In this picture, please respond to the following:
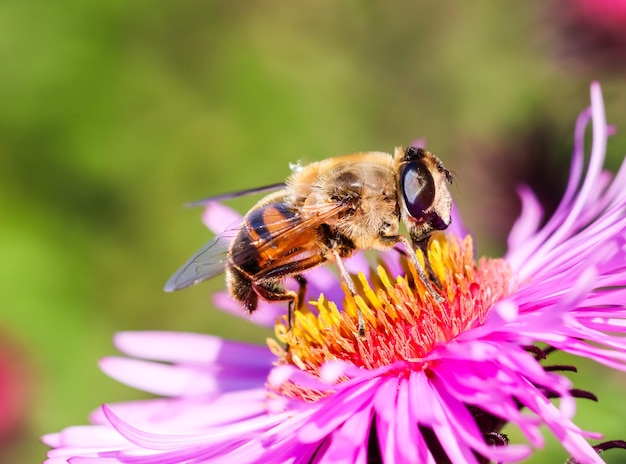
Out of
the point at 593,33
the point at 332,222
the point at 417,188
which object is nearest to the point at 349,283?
the point at 332,222

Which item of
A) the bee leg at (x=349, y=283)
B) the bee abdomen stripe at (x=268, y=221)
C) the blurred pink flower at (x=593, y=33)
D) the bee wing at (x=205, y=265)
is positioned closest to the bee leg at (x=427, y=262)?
the bee leg at (x=349, y=283)

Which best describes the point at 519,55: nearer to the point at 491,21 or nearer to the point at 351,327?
the point at 491,21

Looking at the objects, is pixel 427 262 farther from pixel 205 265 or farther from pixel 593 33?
pixel 593 33

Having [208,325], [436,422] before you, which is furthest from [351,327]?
[208,325]

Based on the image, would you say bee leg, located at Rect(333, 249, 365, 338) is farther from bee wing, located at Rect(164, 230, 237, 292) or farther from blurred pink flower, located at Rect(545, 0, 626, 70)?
blurred pink flower, located at Rect(545, 0, 626, 70)

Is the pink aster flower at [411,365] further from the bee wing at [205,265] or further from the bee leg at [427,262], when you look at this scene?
the bee wing at [205,265]

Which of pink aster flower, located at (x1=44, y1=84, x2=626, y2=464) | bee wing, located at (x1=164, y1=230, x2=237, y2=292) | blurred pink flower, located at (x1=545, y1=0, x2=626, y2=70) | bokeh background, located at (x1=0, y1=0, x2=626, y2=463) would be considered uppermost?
bokeh background, located at (x1=0, y1=0, x2=626, y2=463)

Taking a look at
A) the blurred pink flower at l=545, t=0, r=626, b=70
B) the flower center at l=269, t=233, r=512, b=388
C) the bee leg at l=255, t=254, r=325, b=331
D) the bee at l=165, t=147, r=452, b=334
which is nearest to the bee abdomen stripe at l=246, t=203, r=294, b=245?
the bee at l=165, t=147, r=452, b=334
